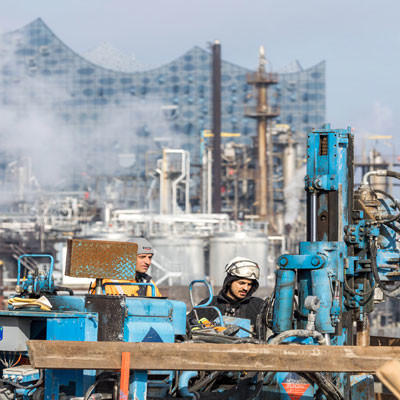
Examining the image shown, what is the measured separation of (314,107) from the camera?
112 metres

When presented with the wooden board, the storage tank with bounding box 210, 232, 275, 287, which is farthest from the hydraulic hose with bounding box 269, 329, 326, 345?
the storage tank with bounding box 210, 232, 275, 287

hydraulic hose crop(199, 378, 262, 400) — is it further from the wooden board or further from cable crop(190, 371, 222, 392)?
the wooden board

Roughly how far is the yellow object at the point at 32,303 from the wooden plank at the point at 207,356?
1587 mm

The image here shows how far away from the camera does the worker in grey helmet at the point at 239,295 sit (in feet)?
29.6

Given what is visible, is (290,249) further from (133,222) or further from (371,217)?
(371,217)

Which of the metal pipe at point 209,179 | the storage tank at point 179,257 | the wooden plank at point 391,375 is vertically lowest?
the storage tank at point 179,257

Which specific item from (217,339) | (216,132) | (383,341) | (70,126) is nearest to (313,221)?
(217,339)

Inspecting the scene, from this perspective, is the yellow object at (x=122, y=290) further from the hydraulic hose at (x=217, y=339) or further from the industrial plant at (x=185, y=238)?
the hydraulic hose at (x=217, y=339)

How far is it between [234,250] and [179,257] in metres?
Result: 2.94

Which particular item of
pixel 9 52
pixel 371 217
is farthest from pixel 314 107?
pixel 371 217

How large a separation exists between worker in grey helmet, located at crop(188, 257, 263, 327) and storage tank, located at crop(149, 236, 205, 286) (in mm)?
42399

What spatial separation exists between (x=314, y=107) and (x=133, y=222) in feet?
196

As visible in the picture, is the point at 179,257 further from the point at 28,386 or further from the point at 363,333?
the point at 28,386

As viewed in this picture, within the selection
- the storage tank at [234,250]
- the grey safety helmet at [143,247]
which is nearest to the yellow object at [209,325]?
the grey safety helmet at [143,247]
